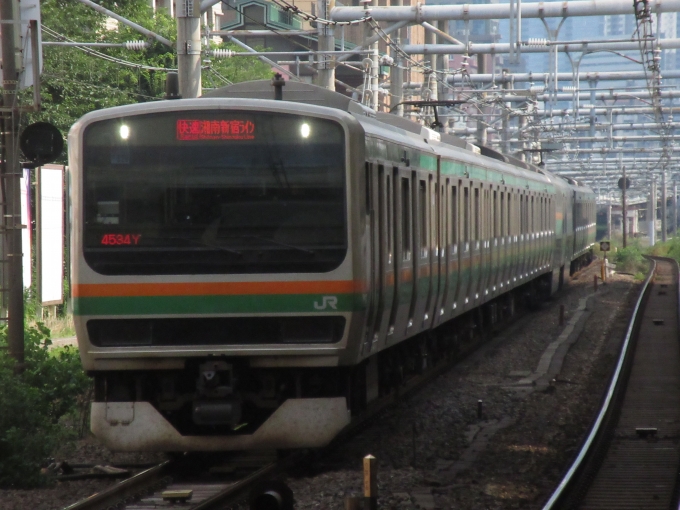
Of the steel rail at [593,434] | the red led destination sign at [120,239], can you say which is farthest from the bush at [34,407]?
the steel rail at [593,434]

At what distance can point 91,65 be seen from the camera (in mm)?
24891

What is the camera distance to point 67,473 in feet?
29.6

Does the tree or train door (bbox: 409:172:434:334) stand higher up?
the tree

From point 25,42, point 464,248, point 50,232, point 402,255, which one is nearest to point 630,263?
point 50,232

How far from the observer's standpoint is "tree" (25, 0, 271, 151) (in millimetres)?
23781

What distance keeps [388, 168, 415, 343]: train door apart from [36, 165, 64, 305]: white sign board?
24.8 feet

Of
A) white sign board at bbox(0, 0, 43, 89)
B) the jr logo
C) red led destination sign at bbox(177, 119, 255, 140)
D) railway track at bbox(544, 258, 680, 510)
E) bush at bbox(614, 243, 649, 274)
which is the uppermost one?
white sign board at bbox(0, 0, 43, 89)

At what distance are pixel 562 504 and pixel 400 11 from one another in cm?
1315

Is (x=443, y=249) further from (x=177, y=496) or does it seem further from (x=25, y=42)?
(x=177, y=496)

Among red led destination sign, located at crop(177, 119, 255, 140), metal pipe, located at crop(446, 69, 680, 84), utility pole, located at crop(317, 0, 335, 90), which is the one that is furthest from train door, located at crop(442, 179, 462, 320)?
metal pipe, located at crop(446, 69, 680, 84)

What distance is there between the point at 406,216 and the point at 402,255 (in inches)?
15.5

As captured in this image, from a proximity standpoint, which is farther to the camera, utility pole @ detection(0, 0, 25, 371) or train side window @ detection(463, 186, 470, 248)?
train side window @ detection(463, 186, 470, 248)

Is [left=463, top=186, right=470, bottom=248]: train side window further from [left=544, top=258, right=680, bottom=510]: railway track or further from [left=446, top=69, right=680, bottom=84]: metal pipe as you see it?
[left=446, top=69, right=680, bottom=84]: metal pipe

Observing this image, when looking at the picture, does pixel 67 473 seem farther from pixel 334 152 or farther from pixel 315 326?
pixel 334 152
